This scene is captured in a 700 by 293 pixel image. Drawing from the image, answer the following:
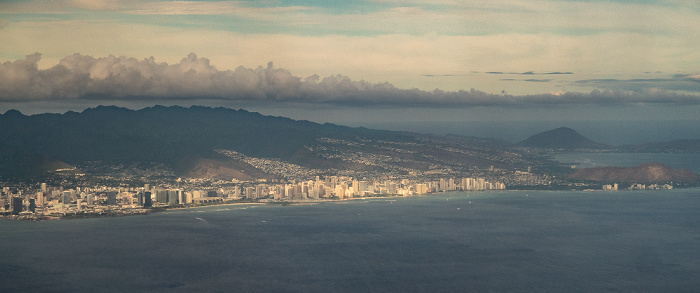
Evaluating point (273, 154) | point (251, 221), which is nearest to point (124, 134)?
point (273, 154)

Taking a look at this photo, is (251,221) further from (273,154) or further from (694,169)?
(694,169)

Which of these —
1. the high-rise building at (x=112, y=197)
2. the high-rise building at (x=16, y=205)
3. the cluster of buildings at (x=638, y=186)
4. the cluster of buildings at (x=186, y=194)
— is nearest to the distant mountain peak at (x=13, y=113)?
the cluster of buildings at (x=186, y=194)

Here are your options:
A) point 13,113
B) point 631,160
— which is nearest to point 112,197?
point 13,113

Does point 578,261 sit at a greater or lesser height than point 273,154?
lesser

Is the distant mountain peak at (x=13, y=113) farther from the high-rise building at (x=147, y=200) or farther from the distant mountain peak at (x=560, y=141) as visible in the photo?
the distant mountain peak at (x=560, y=141)

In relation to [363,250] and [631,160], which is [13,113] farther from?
[631,160]

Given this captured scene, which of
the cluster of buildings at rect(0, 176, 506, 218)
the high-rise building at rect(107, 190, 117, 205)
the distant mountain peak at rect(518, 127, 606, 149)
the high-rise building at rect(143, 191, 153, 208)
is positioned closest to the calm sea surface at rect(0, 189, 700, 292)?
the high-rise building at rect(143, 191, 153, 208)
